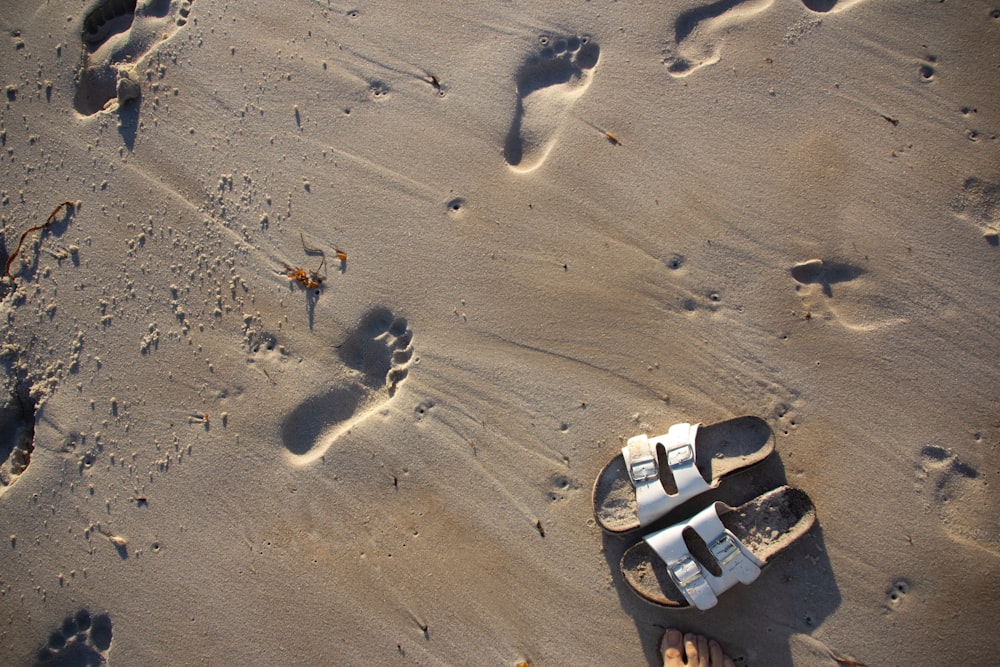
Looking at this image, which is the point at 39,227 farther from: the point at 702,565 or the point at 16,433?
the point at 702,565

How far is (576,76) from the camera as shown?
4344mm

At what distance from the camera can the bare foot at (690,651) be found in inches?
146

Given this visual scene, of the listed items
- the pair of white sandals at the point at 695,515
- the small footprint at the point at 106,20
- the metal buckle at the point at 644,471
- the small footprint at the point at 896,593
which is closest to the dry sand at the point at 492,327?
the small footprint at the point at 896,593

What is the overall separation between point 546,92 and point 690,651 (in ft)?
11.9

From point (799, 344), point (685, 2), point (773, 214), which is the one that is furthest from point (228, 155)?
point (799, 344)

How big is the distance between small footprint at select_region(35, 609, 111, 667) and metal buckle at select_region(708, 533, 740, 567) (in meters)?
3.79

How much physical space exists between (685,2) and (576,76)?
0.88 m

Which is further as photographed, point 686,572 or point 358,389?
point 358,389

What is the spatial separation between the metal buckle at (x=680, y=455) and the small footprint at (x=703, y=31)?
2.45 meters

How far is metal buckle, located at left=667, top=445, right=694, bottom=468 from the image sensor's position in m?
3.81

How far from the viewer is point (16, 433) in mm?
4336

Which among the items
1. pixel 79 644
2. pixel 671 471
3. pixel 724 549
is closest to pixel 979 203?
pixel 671 471

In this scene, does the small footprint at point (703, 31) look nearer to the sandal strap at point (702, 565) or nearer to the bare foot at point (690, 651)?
the sandal strap at point (702, 565)

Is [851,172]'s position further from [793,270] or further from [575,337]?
[575,337]
